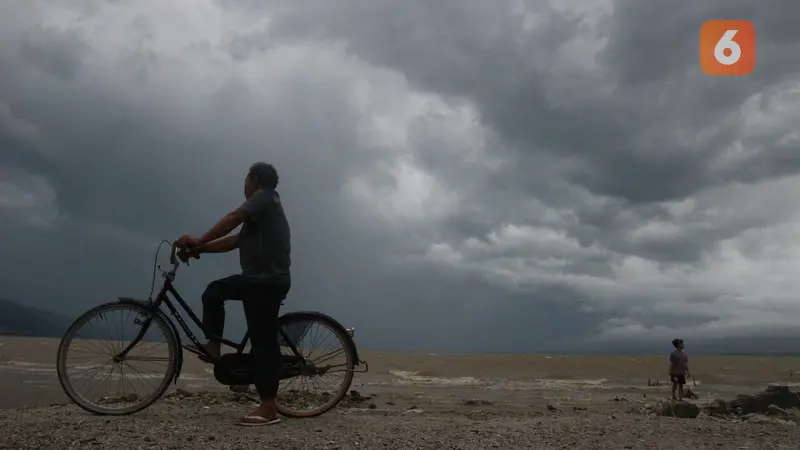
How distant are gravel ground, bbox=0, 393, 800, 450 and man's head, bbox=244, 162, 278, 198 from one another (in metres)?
2.11

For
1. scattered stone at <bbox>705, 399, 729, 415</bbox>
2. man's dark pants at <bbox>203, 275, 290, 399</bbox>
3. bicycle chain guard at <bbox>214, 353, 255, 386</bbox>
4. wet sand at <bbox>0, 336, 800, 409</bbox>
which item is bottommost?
wet sand at <bbox>0, 336, 800, 409</bbox>

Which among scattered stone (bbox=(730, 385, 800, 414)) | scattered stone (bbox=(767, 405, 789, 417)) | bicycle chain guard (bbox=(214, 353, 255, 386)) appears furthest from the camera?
scattered stone (bbox=(730, 385, 800, 414))

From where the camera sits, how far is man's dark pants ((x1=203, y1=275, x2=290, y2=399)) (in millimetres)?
5816

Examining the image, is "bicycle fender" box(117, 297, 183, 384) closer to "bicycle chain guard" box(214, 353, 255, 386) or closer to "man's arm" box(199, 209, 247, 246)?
"bicycle chain guard" box(214, 353, 255, 386)

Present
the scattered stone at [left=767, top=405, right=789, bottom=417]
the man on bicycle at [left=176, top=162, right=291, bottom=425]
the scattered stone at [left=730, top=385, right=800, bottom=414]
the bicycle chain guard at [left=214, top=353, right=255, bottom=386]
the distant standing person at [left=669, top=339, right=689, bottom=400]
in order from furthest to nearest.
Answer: the distant standing person at [left=669, top=339, right=689, bottom=400]
the scattered stone at [left=730, top=385, right=800, bottom=414]
the scattered stone at [left=767, top=405, right=789, bottom=417]
the bicycle chain guard at [left=214, top=353, right=255, bottom=386]
the man on bicycle at [left=176, top=162, right=291, bottom=425]

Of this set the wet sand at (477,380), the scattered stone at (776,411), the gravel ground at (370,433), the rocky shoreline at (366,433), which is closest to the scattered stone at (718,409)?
the scattered stone at (776,411)

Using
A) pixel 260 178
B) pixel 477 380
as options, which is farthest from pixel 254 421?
pixel 477 380

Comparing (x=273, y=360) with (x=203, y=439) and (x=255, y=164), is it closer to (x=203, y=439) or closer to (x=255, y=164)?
(x=203, y=439)

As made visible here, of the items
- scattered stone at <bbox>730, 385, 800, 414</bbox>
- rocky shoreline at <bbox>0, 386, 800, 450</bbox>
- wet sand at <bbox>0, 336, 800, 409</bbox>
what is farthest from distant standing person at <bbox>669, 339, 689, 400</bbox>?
rocky shoreline at <bbox>0, 386, 800, 450</bbox>

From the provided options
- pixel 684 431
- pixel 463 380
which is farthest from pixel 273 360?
pixel 463 380

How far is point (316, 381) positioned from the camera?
6.36 metres

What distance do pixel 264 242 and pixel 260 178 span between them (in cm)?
65

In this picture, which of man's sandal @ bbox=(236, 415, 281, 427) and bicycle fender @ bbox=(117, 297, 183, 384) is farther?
bicycle fender @ bbox=(117, 297, 183, 384)

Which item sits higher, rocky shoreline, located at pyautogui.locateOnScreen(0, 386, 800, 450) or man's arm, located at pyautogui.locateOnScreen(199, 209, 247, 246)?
man's arm, located at pyautogui.locateOnScreen(199, 209, 247, 246)
